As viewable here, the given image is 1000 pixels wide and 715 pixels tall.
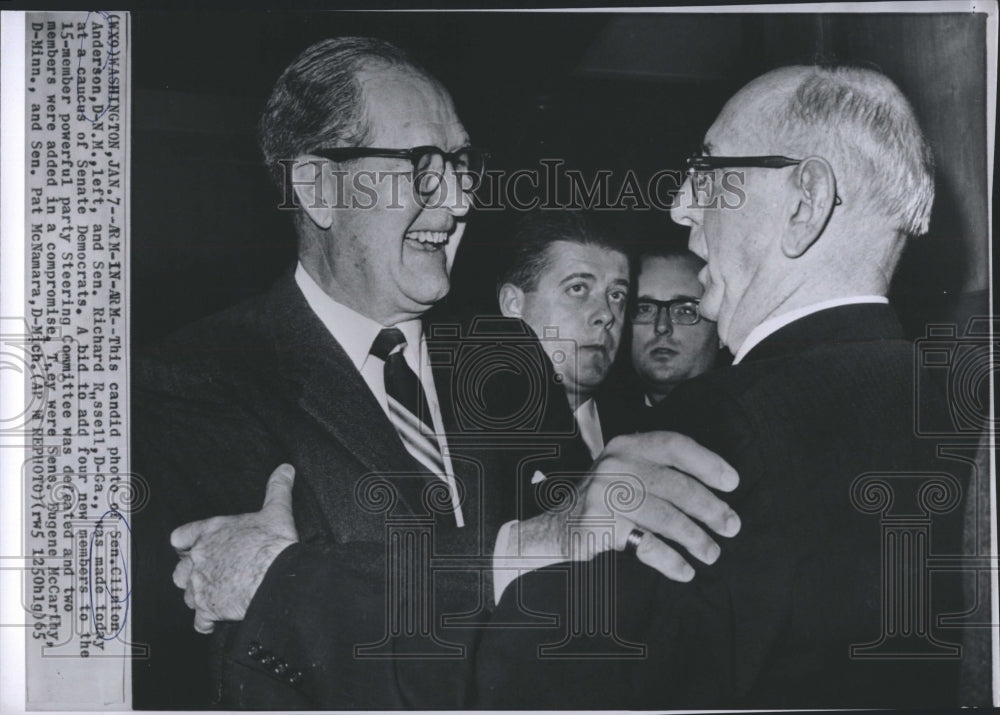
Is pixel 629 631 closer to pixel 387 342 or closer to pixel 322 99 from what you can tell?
pixel 387 342

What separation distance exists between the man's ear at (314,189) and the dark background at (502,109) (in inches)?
2.3

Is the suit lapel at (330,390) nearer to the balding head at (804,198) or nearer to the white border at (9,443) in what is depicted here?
the white border at (9,443)

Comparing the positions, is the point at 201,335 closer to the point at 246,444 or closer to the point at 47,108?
the point at 246,444

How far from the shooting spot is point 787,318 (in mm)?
2047

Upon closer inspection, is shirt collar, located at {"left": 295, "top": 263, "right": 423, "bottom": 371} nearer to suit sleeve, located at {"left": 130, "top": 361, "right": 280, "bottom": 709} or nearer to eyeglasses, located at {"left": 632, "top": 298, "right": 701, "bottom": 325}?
suit sleeve, located at {"left": 130, "top": 361, "right": 280, "bottom": 709}

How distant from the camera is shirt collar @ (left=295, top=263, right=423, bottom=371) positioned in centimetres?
207

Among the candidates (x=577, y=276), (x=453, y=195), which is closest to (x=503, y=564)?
(x=577, y=276)

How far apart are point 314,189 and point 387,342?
1.17 ft

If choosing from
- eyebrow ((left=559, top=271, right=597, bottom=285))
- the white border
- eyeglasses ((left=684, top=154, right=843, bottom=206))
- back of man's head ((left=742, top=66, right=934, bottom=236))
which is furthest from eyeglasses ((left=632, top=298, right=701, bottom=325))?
the white border

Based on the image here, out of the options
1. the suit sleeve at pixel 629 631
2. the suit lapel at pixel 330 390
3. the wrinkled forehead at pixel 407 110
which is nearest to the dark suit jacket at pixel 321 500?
the suit lapel at pixel 330 390

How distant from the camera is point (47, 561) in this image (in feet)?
6.93

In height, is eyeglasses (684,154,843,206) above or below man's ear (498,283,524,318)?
above

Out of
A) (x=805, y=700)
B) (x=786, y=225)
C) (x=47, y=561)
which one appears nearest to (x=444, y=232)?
(x=786, y=225)

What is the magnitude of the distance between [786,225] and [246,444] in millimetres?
1216
